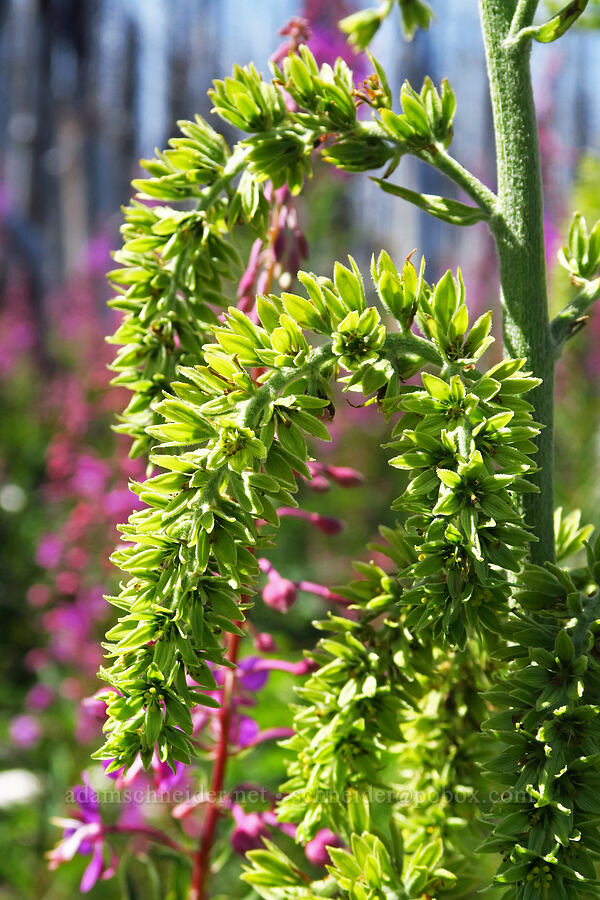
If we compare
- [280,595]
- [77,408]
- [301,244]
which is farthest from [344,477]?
[77,408]

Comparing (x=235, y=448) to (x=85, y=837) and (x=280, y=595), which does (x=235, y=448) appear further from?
(x=85, y=837)

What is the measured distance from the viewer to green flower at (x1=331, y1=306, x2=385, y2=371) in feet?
1.45

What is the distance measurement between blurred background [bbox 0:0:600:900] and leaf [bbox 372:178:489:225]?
575 mm

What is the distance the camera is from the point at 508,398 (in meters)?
0.44

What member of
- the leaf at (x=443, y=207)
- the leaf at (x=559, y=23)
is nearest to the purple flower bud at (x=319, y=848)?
the leaf at (x=443, y=207)

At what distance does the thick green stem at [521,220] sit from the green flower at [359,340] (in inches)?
5.5

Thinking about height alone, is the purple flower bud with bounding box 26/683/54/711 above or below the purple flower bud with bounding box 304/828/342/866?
below

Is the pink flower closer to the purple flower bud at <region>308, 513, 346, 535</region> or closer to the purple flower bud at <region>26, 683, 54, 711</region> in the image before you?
the purple flower bud at <region>26, 683, 54, 711</region>

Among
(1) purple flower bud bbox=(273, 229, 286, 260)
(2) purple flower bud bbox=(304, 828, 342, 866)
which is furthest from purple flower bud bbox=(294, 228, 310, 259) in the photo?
(2) purple flower bud bbox=(304, 828, 342, 866)

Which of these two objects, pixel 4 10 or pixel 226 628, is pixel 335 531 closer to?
pixel 226 628

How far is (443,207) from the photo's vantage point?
55 centimetres

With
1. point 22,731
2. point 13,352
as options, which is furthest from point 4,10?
point 22,731

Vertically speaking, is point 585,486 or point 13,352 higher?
point 13,352

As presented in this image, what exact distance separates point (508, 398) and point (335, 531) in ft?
1.51
